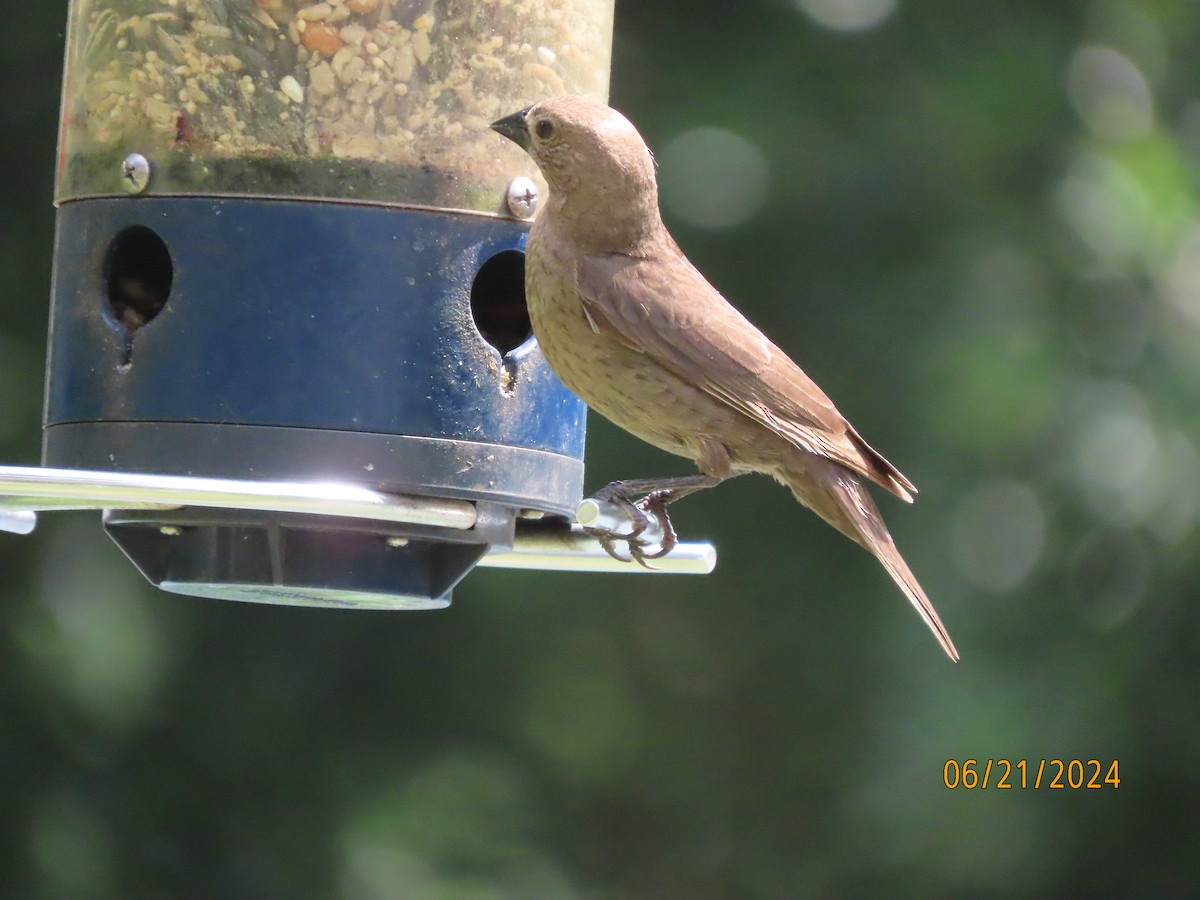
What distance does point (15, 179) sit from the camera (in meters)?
6.04

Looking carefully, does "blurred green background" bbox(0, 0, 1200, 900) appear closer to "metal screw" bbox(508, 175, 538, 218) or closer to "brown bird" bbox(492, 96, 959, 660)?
"brown bird" bbox(492, 96, 959, 660)

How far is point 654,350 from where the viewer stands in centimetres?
401

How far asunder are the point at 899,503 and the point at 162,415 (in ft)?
10.3

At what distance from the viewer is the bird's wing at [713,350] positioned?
13.1 feet

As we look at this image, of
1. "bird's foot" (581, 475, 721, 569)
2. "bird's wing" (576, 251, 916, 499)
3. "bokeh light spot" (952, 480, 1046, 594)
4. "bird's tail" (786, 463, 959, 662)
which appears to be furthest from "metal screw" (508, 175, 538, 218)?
"bokeh light spot" (952, 480, 1046, 594)

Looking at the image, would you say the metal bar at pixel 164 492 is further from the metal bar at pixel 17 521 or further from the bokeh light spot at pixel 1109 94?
the bokeh light spot at pixel 1109 94

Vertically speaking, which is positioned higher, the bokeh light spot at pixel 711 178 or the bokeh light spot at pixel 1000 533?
the bokeh light spot at pixel 711 178

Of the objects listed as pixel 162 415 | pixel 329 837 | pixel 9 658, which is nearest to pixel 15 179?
pixel 9 658

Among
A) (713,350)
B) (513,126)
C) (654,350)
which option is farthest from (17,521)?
(713,350)

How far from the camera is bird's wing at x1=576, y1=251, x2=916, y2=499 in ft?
13.1

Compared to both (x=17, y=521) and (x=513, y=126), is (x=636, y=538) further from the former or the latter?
(x=17, y=521)
